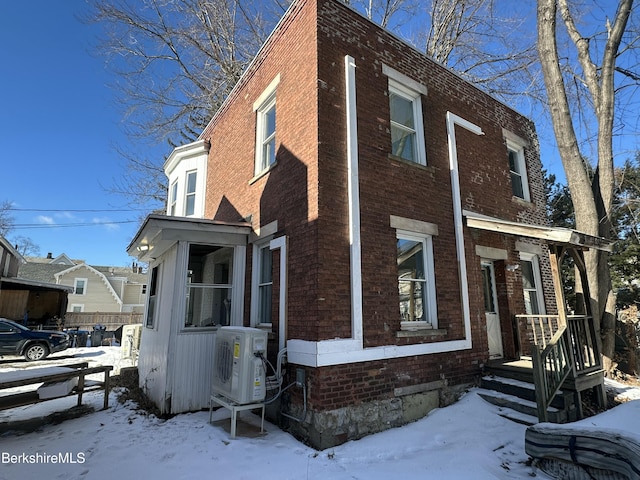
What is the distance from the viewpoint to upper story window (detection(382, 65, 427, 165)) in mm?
7332

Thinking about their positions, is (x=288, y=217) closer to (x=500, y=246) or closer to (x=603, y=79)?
(x=500, y=246)

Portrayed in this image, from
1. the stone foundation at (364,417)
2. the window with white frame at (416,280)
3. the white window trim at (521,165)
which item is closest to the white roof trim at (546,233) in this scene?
the window with white frame at (416,280)

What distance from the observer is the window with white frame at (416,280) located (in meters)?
6.55

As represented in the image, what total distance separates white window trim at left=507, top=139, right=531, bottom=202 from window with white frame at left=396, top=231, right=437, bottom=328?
192 inches

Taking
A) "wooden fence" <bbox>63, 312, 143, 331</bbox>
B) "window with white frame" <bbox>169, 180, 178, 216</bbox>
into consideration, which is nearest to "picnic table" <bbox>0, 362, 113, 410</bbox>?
"window with white frame" <bbox>169, 180, 178, 216</bbox>

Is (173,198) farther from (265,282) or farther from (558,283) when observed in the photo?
(558,283)

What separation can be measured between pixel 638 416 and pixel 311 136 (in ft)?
20.2

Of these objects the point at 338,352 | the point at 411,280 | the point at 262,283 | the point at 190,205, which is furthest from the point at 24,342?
the point at 411,280

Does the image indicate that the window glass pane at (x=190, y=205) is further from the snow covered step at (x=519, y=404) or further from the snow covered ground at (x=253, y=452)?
the snow covered step at (x=519, y=404)

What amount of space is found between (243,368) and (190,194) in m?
7.76

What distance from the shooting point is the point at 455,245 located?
738cm

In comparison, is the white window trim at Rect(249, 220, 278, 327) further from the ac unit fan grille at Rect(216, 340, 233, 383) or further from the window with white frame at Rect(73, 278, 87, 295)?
the window with white frame at Rect(73, 278, 87, 295)

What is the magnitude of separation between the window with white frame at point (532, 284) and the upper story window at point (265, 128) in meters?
6.71

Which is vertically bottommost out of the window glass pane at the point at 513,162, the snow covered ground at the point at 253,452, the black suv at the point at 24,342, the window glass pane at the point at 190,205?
the snow covered ground at the point at 253,452
